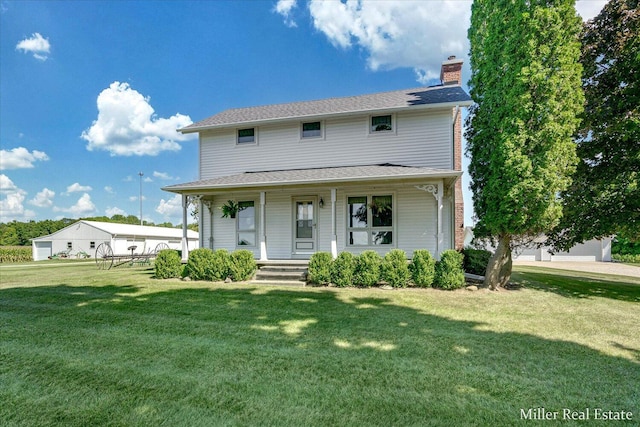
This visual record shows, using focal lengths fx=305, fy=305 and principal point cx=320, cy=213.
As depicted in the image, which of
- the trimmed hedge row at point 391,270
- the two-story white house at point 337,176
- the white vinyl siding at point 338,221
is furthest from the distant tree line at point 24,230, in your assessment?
the trimmed hedge row at point 391,270

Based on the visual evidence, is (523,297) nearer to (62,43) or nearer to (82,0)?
(82,0)

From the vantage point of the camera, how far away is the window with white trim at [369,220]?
1082 cm

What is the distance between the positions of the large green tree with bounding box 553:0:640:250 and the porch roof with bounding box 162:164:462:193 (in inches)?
152

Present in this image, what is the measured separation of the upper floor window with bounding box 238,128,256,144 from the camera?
12.6 metres

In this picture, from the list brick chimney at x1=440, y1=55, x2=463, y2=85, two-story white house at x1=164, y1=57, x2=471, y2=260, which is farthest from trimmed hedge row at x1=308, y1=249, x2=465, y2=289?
brick chimney at x1=440, y1=55, x2=463, y2=85

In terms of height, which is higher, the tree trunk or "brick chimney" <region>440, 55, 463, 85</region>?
"brick chimney" <region>440, 55, 463, 85</region>

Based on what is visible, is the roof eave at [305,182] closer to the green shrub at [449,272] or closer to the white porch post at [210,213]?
the white porch post at [210,213]

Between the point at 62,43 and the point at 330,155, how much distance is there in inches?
674

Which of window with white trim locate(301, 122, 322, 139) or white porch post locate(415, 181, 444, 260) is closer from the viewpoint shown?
white porch post locate(415, 181, 444, 260)

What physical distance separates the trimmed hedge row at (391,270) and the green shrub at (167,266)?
4.66 m

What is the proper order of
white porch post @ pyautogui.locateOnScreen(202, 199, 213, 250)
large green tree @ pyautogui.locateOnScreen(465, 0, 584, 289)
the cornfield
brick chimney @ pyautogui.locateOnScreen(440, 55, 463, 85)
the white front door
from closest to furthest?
1. large green tree @ pyautogui.locateOnScreen(465, 0, 584, 289)
2. the white front door
3. white porch post @ pyautogui.locateOnScreen(202, 199, 213, 250)
4. brick chimney @ pyautogui.locateOnScreen(440, 55, 463, 85)
5. the cornfield

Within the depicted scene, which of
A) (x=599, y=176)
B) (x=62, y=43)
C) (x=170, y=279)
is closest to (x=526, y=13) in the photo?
(x=599, y=176)

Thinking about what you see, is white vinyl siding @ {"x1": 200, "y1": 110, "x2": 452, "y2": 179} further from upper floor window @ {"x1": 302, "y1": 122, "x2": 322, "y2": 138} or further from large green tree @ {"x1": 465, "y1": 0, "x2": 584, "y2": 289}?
large green tree @ {"x1": 465, "y1": 0, "x2": 584, "y2": 289}

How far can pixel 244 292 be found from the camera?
7.84 metres
